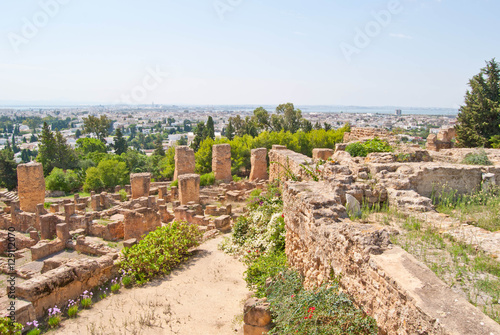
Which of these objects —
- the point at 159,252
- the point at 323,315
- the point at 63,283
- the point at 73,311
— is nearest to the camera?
the point at 323,315

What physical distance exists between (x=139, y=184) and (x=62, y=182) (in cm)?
1140

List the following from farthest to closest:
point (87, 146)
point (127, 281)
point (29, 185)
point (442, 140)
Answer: point (87, 146), point (442, 140), point (29, 185), point (127, 281)

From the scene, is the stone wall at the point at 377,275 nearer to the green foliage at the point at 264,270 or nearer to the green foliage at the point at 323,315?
the green foliage at the point at 323,315

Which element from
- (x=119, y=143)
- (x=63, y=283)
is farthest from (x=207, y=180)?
(x=119, y=143)

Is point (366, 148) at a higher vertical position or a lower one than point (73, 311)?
higher

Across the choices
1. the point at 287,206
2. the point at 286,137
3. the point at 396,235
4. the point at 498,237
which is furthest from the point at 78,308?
the point at 286,137

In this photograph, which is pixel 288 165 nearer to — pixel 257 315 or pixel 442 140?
pixel 257 315

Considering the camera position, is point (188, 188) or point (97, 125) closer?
point (188, 188)

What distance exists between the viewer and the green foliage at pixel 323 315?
11.5 feet

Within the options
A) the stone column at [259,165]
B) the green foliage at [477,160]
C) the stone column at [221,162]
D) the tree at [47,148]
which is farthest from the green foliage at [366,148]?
the tree at [47,148]

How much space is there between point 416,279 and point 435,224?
2868 millimetres

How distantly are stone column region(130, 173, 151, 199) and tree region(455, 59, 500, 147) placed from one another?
19.3 metres

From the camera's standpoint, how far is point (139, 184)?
17562 mm

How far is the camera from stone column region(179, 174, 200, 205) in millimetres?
15539
